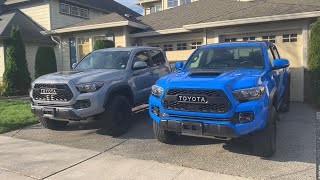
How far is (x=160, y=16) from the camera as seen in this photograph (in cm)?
1658

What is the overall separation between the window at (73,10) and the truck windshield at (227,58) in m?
18.4

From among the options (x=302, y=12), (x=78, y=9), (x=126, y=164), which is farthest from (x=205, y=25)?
(x=78, y=9)

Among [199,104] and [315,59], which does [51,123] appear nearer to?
[199,104]

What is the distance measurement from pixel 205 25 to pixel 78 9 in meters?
15.1

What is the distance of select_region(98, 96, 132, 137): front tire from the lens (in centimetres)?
665

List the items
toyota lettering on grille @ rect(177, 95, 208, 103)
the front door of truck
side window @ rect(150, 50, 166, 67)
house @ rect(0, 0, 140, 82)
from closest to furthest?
1. toyota lettering on grille @ rect(177, 95, 208, 103)
2. the front door of truck
3. side window @ rect(150, 50, 166, 67)
4. house @ rect(0, 0, 140, 82)

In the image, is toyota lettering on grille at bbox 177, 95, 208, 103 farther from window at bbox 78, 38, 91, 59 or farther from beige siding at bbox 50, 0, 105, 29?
beige siding at bbox 50, 0, 105, 29

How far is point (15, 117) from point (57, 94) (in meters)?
3.43

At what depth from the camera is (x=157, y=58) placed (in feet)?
29.5

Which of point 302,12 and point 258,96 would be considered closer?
point 258,96

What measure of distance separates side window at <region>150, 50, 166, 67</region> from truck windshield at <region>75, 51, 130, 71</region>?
38.5 inches

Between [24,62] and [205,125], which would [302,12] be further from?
[24,62]

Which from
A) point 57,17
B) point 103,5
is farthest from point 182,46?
point 103,5

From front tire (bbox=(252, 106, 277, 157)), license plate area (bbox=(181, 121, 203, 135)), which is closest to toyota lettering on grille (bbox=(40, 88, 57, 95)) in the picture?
license plate area (bbox=(181, 121, 203, 135))
